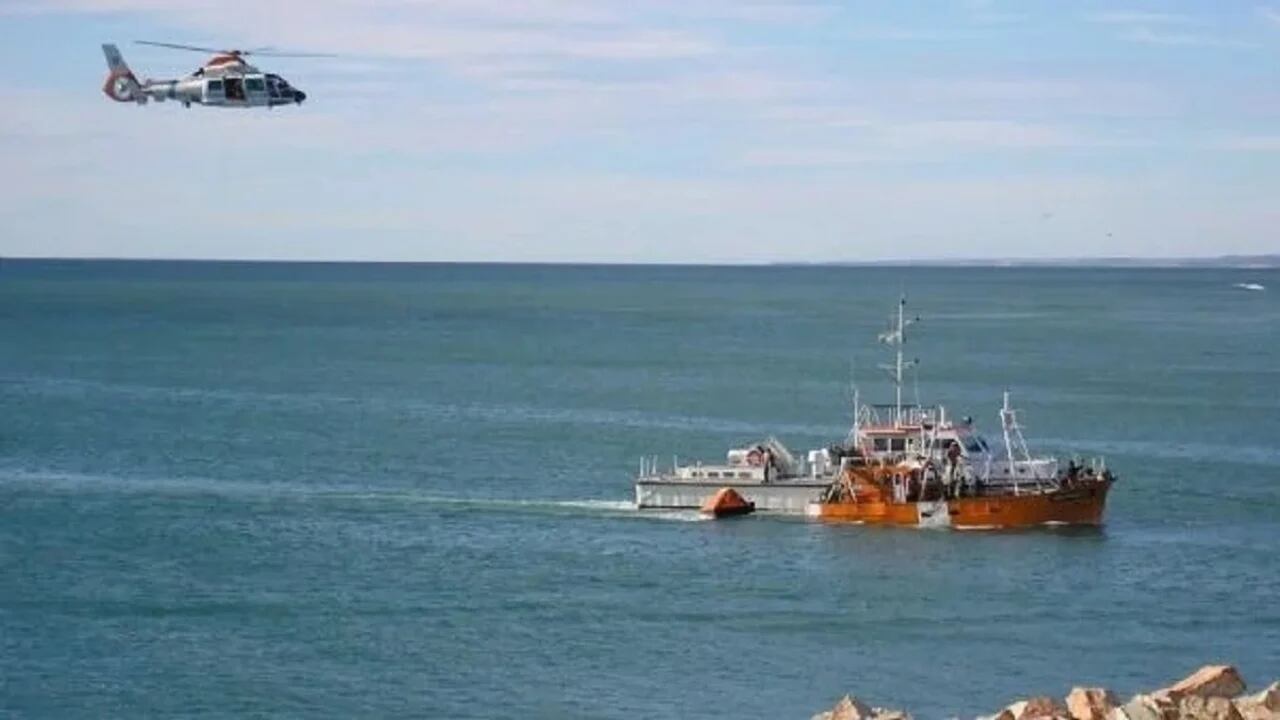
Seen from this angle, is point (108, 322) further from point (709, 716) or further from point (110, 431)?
point (709, 716)

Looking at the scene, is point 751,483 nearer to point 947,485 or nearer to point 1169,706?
point 947,485

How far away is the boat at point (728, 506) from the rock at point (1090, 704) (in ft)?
119

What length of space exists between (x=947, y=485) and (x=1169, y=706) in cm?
3640

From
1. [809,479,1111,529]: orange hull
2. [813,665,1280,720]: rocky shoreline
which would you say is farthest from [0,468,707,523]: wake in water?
[813,665,1280,720]: rocky shoreline

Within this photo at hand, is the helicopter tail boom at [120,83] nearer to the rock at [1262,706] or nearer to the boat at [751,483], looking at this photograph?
the boat at [751,483]

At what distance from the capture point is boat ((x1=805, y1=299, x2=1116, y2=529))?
67812 millimetres

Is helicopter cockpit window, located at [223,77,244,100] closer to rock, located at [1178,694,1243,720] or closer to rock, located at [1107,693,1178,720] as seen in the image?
rock, located at [1107,693,1178,720]

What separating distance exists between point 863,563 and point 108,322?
476 ft

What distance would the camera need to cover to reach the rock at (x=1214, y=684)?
112 ft

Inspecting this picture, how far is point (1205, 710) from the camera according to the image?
106ft

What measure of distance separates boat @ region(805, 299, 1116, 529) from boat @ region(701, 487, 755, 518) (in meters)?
1.78

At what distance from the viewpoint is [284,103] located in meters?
64.9

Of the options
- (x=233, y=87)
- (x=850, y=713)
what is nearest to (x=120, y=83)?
(x=233, y=87)

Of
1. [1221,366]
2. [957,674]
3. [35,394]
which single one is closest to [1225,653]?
[957,674]
